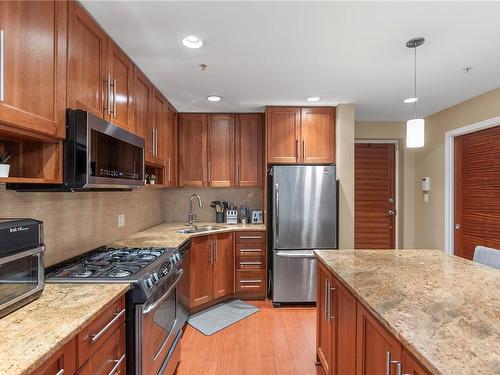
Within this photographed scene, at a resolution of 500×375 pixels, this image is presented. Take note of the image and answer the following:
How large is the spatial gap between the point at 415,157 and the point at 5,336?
4.79m

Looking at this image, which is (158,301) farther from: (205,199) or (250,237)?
(205,199)

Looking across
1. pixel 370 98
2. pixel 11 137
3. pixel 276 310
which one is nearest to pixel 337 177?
pixel 370 98

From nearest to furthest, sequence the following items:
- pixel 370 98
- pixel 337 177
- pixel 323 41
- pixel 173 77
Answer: pixel 323 41 → pixel 173 77 → pixel 370 98 → pixel 337 177

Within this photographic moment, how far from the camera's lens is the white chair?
73.1 inches

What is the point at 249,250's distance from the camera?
336 cm

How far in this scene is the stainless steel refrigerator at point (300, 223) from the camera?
319cm

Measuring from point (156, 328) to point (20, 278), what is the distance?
79cm

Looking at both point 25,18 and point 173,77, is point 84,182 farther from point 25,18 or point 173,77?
point 173,77

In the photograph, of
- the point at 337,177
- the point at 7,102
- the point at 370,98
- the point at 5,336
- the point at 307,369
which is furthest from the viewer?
the point at 337,177

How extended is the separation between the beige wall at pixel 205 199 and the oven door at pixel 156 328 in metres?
1.91

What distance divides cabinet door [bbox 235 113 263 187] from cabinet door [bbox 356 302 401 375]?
2538mm

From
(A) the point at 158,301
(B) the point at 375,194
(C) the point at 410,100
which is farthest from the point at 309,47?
(B) the point at 375,194

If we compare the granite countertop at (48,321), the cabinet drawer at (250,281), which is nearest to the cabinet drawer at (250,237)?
the cabinet drawer at (250,281)

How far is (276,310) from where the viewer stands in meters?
3.15
